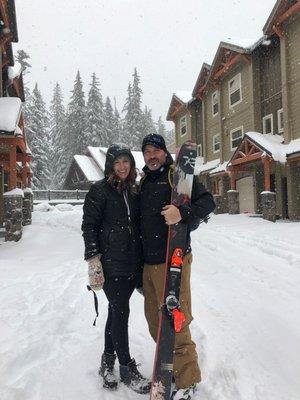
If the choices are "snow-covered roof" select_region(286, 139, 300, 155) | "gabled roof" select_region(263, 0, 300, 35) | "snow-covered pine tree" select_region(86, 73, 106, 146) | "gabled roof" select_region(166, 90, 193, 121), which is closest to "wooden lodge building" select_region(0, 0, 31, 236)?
"snow-covered roof" select_region(286, 139, 300, 155)

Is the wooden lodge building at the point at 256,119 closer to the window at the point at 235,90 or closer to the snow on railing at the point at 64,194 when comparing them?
the window at the point at 235,90

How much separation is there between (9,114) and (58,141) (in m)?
47.1

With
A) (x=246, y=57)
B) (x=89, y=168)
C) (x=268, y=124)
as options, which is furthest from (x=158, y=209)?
(x=89, y=168)

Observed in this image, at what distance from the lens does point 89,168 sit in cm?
3678

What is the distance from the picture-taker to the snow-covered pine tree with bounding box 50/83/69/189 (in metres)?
53.6

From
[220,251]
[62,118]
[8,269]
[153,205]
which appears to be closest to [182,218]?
[153,205]

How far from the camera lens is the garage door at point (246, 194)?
20297 millimetres

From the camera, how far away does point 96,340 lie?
394cm

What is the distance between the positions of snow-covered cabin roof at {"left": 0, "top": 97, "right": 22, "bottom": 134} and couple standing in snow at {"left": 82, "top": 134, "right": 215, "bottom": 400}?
884 centimetres

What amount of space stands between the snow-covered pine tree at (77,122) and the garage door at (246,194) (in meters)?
34.9

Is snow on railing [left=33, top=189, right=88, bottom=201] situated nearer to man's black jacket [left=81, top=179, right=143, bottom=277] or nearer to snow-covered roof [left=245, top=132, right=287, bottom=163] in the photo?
snow-covered roof [left=245, top=132, right=287, bottom=163]

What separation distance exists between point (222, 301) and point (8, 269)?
15.9 ft

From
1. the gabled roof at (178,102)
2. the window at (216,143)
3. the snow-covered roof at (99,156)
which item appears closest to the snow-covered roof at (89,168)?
the snow-covered roof at (99,156)

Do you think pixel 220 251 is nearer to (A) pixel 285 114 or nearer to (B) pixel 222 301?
(B) pixel 222 301
